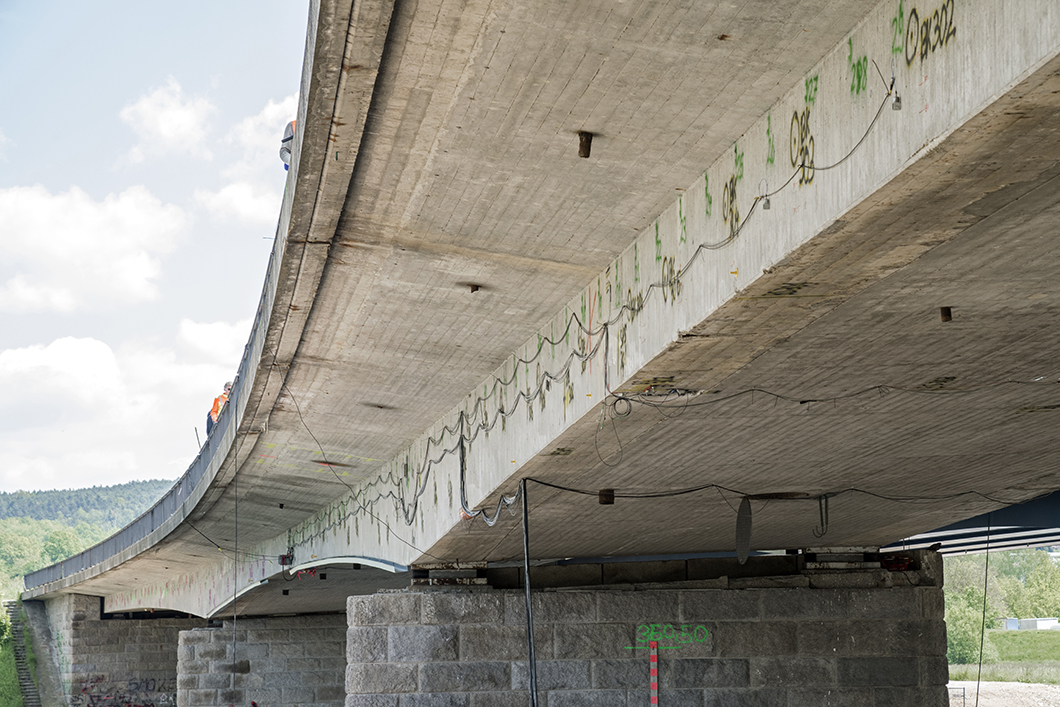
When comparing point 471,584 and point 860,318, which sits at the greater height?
point 860,318

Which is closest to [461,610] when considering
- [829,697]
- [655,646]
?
[655,646]

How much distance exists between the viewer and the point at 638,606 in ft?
40.2

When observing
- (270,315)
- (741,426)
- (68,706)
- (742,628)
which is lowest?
(68,706)

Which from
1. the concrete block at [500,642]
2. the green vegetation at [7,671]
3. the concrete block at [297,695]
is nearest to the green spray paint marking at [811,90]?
the concrete block at [500,642]

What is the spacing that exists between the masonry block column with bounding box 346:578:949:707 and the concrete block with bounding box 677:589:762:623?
2 centimetres

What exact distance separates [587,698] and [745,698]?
1.69m

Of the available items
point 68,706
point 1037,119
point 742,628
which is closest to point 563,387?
point 1037,119

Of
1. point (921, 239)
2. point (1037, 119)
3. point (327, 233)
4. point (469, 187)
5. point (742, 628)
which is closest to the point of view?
point (1037, 119)

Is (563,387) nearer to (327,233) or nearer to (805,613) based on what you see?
(327,233)

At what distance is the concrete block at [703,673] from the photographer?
472 inches

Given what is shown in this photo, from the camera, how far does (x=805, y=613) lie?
12.5 m

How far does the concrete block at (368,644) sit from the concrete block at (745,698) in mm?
3415

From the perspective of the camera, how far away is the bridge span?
4316mm

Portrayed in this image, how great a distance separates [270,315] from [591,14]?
455cm
